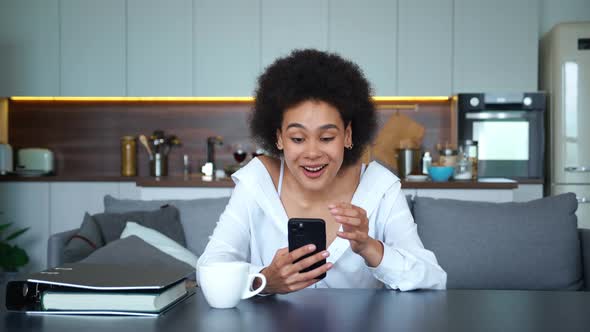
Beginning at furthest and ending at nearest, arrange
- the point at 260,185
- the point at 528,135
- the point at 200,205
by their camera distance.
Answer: the point at 528,135, the point at 200,205, the point at 260,185

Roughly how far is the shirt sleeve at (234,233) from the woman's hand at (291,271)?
28 centimetres

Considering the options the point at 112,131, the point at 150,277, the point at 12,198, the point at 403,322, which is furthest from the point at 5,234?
the point at 403,322

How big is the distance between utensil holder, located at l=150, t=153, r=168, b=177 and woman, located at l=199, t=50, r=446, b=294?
3.58 m

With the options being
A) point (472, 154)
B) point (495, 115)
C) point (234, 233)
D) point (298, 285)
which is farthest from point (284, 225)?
point (495, 115)

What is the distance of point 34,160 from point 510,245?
153 inches

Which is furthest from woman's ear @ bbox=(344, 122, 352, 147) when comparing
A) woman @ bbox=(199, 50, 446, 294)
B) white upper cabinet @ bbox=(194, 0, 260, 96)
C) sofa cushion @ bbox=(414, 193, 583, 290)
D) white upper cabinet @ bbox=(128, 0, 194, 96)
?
white upper cabinet @ bbox=(128, 0, 194, 96)

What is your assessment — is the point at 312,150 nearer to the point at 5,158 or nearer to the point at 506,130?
the point at 506,130

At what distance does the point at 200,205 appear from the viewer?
2.77m

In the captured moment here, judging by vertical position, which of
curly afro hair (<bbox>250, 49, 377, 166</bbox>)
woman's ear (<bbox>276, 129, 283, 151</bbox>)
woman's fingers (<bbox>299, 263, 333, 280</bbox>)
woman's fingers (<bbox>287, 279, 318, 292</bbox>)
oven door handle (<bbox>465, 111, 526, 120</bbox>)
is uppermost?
oven door handle (<bbox>465, 111, 526, 120</bbox>)

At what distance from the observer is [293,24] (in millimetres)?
4766

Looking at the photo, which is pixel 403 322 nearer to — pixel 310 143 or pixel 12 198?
pixel 310 143

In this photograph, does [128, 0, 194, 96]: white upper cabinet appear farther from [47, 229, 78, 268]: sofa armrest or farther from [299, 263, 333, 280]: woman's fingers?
[299, 263, 333, 280]: woman's fingers

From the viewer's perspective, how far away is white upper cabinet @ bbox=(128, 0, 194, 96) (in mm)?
4805

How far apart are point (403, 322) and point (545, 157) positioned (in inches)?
162
